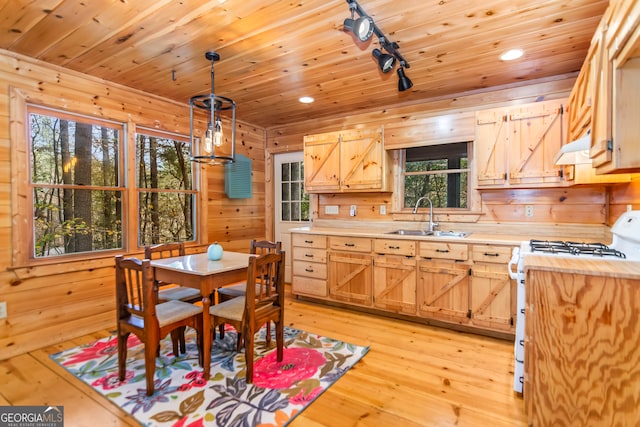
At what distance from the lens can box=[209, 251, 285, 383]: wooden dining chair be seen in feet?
7.22

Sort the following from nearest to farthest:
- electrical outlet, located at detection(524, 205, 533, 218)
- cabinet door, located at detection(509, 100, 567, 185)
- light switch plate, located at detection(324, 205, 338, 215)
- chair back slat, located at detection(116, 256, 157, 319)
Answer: chair back slat, located at detection(116, 256, 157, 319), cabinet door, located at detection(509, 100, 567, 185), electrical outlet, located at detection(524, 205, 533, 218), light switch plate, located at detection(324, 205, 338, 215)

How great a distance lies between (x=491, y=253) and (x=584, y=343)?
1.48 m

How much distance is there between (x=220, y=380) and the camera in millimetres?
2277

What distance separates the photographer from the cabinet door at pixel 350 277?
12.1 feet

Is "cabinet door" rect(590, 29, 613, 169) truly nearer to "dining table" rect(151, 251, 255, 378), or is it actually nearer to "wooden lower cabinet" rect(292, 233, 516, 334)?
"wooden lower cabinet" rect(292, 233, 516, 334)

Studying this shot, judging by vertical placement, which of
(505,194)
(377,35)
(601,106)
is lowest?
(505,194)

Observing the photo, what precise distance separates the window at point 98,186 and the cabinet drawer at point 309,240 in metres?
1.40

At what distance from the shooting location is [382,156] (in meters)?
3.88

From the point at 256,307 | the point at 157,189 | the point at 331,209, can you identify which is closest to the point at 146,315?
the point at 256,307

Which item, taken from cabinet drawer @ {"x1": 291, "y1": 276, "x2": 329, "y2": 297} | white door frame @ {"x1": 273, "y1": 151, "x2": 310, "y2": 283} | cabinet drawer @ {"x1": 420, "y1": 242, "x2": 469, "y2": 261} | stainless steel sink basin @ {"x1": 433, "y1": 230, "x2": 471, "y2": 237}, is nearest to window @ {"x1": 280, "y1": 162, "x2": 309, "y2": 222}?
white door frame @ {"x1": 273, "y1": 151, "x2": 310, "y2": 283}

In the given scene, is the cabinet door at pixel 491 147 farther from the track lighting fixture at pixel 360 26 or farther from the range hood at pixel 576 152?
the track lighting fixture at pixel 360 26

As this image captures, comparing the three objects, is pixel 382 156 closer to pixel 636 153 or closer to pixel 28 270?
pixel 636 153

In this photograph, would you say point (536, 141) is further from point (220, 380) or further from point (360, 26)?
point (220, 380)

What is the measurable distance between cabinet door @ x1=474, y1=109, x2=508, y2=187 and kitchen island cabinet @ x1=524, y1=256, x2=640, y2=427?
1643mm
